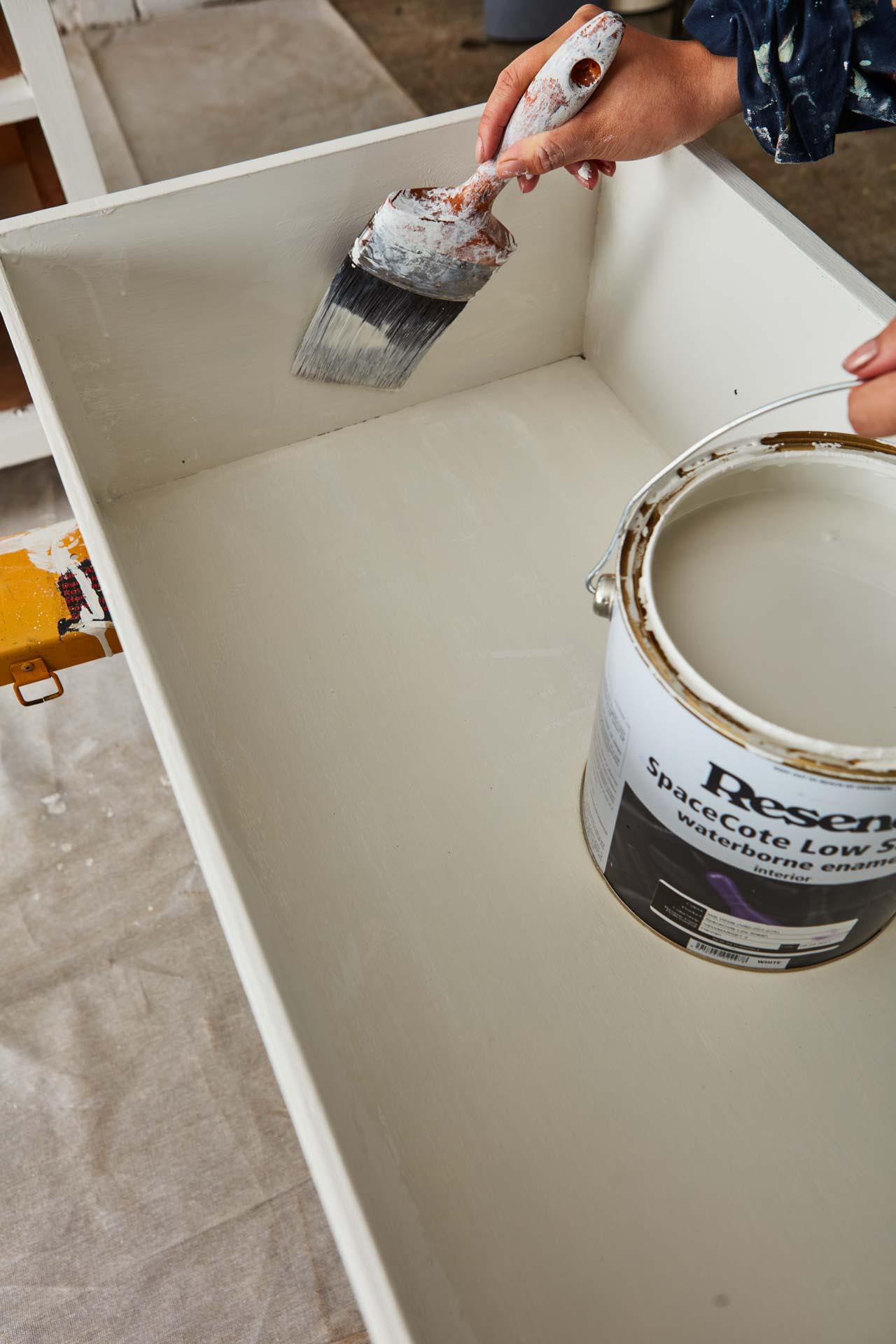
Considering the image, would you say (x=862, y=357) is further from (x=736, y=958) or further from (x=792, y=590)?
Result: (x=736, y=958)

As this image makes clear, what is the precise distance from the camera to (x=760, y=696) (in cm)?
43

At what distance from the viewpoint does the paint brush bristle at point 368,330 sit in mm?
758

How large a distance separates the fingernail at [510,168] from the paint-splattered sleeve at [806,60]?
159 millimetres

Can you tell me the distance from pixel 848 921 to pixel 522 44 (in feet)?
7.15

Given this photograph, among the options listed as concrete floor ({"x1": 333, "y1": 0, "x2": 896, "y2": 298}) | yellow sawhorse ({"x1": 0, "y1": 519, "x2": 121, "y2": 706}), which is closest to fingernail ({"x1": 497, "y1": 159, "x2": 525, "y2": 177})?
yellow sawhorse ({"x1": 0, "y1": 519, "x2": 121, "y2": 706})

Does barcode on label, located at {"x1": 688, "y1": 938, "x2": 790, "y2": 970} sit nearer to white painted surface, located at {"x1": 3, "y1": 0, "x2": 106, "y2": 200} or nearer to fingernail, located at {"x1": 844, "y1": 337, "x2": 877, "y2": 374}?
fingernail, located at {"x1": 844, "y1": 337, "x2": 877, "y2": 374}

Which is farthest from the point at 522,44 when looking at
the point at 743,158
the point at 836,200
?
the point at 836,200

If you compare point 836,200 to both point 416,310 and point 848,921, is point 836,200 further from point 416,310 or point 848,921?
point 848,921

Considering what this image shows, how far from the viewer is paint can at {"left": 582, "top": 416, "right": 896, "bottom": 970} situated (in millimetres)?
405

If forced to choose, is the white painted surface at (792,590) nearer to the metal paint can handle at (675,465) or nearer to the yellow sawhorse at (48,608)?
the metal paint can handle at (675,465)

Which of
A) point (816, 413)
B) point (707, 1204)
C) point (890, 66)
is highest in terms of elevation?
point (890, 66)

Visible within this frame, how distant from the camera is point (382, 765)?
65 cm

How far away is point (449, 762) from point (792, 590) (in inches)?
10.2

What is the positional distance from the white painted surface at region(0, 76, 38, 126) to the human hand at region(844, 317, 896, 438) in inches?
39.3
